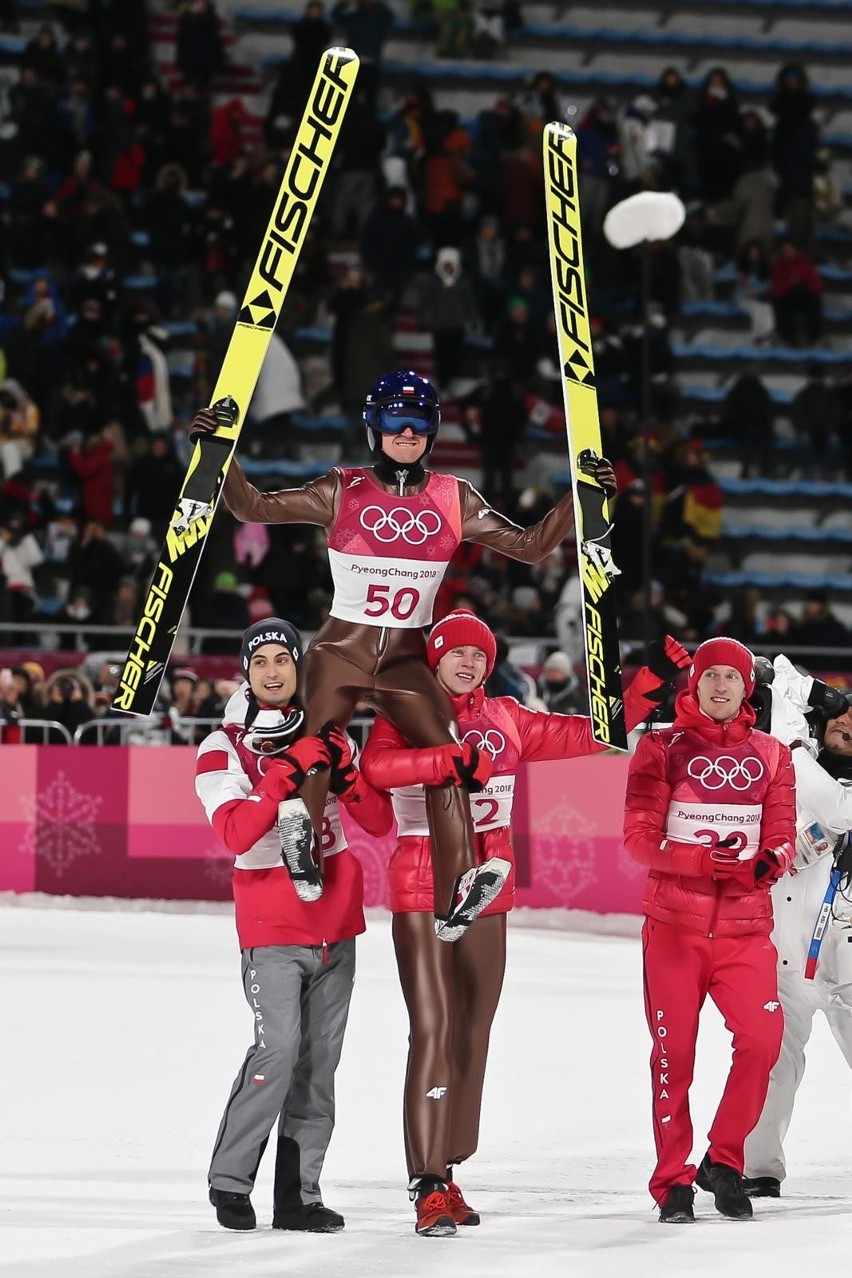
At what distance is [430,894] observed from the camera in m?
6.02

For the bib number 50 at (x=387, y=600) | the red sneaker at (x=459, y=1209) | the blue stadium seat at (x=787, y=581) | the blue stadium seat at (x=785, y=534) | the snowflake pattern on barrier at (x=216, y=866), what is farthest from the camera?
the blue stadium seat at (x=785, y=534)

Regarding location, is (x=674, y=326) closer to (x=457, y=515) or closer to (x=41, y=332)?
(x=41, y=332)

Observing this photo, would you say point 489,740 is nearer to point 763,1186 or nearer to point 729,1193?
point 729,1193

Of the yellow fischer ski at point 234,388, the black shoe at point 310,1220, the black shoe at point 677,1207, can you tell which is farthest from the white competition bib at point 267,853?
the black shoe at point 677,1207

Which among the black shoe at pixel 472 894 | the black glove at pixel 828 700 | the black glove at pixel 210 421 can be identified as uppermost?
the black glove at pixel 210 421

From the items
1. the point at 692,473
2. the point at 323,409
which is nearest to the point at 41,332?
the point at 323,409

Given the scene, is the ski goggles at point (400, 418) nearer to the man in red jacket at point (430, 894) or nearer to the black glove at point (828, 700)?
the man in red jacket at point (430, 894)

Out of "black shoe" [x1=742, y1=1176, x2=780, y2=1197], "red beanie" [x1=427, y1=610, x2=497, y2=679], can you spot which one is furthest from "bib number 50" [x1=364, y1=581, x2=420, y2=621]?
"black shoe" [x1=742, y1=1176, x2=780, y2=1197]

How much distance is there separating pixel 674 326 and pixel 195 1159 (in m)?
13.1

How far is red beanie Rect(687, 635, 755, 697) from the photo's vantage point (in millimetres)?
6023

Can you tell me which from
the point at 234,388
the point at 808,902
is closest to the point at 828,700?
the point at 808,902

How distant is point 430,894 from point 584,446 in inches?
63.0

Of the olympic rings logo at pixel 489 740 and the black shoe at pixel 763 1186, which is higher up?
the olympic rings logo at pixel 489 740

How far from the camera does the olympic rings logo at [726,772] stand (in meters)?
6.02
